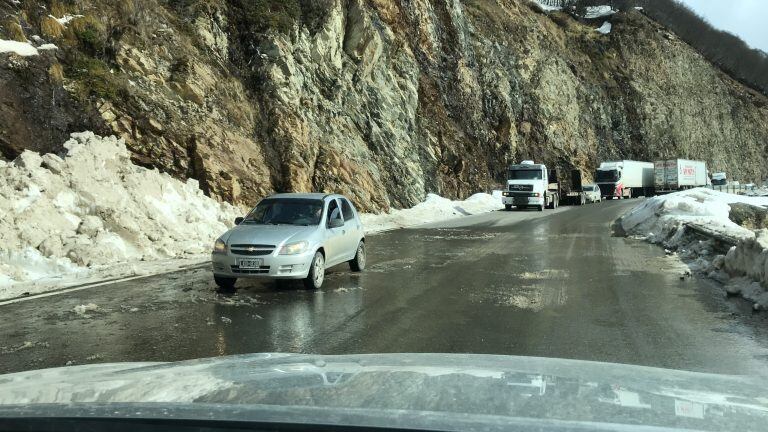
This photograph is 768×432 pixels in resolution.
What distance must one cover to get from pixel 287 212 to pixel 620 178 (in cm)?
5465

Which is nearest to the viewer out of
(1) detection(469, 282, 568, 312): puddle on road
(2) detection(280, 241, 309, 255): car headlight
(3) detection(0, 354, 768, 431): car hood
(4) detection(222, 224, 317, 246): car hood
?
(3) detection(0, 354, 768, 431): car hood

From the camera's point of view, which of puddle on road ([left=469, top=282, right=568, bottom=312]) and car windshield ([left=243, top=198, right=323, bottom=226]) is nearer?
puddle on road ([left=469, top=282, right=568, bottom=312])

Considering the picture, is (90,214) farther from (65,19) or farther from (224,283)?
(65,19)

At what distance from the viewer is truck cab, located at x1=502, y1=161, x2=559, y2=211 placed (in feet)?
130

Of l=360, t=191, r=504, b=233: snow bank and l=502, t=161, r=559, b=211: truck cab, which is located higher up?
l=502, t=161, r=559, b=211: truck cab

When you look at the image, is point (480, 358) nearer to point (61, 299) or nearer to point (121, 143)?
point (61, 299)

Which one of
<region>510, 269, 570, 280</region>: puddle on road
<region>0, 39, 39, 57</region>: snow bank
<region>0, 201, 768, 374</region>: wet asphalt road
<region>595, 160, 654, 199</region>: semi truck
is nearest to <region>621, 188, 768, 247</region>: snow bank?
<region>510, 269, 570, 280</region>: puddle on road

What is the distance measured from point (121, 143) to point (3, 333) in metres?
14.2

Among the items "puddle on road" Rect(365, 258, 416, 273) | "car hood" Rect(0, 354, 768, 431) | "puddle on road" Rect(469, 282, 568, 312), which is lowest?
"puddle on road" Rect(469, 282, 568, 312)

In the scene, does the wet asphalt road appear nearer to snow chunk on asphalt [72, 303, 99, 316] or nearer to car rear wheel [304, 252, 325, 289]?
snow chunk on asphalt [72, 303, 99, 316]

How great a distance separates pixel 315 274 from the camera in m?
10.7

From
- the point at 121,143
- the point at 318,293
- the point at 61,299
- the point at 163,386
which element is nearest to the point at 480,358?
the point at 163,386

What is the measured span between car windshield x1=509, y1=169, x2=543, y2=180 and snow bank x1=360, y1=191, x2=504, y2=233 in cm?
273

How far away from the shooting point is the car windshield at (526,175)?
40519mm
